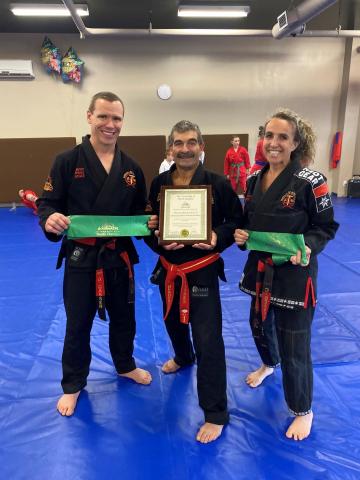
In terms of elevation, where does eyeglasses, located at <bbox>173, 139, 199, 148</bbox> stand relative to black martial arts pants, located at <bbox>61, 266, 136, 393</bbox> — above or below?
above

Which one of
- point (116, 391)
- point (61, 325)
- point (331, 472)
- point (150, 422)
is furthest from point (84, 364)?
point (331, 472)

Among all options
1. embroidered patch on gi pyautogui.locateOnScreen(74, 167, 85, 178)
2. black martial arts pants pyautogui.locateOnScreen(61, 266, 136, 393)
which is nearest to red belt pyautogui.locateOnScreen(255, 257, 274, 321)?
black martial arts pants pyautogui.locateOnScreen(61, 266, 136, 393)

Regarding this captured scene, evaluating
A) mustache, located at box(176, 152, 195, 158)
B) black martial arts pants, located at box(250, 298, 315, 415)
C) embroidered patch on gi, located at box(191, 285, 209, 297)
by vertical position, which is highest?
mustache, located at box(176, 152, 195, 158)

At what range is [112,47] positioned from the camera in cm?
901

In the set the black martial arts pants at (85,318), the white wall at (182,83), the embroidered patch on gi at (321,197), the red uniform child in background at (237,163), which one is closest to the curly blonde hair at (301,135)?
the embroidered patch on gi at (321,197)

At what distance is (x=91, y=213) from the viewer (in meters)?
2.05

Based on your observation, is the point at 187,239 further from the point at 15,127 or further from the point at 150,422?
the point at 15,127

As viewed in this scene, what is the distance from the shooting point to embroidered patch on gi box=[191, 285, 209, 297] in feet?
6.57

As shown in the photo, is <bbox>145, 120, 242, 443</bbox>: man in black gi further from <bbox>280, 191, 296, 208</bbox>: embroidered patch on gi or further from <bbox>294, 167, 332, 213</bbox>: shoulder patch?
<bbox>294, 167, 332, 213</bbox>: shoulder patch

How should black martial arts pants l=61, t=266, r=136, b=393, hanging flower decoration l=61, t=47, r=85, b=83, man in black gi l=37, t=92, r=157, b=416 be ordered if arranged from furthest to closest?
hanging flower decoration l=61, t=47, r=85, b=83 < black martial arts pants l=61, t=266, r=136, b=393 < man in black gi l=37, t=92, r=157, b=416

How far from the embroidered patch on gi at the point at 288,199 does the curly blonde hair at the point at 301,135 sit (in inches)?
9.1

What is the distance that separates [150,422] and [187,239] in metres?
1.13

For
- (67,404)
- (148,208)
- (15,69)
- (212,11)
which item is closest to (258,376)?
(67,404)

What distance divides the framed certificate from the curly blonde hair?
53cm
